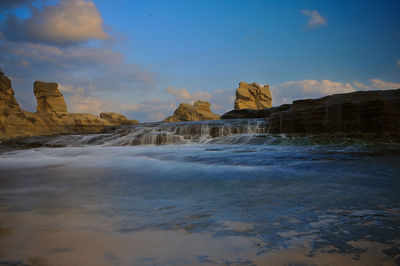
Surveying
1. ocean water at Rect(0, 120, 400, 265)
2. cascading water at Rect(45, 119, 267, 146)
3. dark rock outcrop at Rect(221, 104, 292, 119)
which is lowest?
ocean water at Rect(0, 120, 400, 265)

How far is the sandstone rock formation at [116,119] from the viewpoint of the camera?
4872 cm

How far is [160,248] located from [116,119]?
5115 cm

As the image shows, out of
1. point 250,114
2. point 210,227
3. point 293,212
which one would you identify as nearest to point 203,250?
point 210,227

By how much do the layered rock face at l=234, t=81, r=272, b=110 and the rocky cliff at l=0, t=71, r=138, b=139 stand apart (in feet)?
80.2

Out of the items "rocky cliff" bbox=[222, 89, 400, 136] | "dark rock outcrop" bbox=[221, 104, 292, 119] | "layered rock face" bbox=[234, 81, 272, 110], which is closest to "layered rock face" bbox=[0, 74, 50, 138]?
"dark rock outcrop" bbox=[221, 104, 292, 119]

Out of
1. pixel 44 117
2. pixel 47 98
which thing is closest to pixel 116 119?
pixel 47 98

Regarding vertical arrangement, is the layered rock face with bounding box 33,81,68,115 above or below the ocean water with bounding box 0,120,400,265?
above

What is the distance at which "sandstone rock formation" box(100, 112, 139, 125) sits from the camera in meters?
48.7

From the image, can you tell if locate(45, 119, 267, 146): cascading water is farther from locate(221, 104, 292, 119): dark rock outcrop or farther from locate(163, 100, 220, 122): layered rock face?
locate(163, 100, 220, 122): layered rock face

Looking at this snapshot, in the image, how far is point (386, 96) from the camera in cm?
709

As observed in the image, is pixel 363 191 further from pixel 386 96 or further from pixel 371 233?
pixel 386 96

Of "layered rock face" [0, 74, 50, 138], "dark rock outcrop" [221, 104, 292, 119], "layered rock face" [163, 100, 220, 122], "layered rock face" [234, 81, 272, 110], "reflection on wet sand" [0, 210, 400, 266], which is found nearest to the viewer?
"reflection on wet sand" [0, 210, 400, 266]

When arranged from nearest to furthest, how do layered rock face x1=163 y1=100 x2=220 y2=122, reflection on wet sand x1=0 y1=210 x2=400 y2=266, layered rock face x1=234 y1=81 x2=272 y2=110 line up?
reflection on wet sand x1=0 y1=210 x2=400 y2=266, layered rock face x1=163 y1=100 x2=220 y2=122, layered rock face x1=234 y1=81 x2=272 y2=110

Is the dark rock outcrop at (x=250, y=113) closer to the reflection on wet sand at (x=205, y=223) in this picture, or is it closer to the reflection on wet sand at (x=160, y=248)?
the reflection on wet sand at (x=205, y=223)
